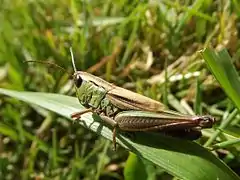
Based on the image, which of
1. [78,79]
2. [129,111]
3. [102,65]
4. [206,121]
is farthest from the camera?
[102,65]

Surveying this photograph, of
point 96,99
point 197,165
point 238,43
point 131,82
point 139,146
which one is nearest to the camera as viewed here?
point 197,165

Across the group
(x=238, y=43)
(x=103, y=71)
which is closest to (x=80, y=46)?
(x=103, y=71)

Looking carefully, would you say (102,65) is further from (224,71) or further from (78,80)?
(224,71)

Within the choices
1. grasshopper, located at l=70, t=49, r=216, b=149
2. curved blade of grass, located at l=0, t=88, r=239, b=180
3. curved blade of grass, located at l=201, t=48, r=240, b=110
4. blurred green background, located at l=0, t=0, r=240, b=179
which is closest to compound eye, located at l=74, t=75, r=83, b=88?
grasshopper, located at l=70, t=49, r=216, b=149

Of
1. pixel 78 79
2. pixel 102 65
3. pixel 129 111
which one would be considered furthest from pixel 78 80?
pixel 102 65

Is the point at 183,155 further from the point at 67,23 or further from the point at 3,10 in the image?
the point at 3,10

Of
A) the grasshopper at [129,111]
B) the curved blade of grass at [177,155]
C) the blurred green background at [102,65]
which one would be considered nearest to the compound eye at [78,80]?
the grasshopper at [129,111]
